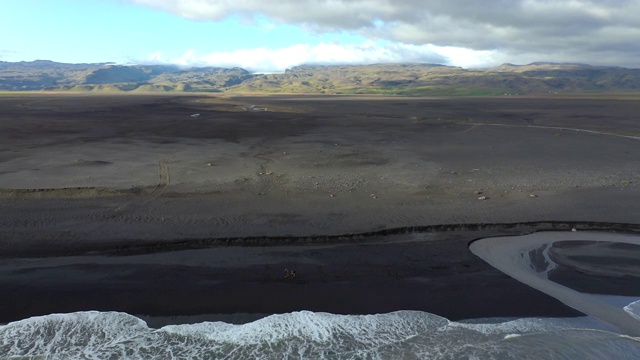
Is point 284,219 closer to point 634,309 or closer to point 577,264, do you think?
point 577,264

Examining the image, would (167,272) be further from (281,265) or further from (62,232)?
(62,232)

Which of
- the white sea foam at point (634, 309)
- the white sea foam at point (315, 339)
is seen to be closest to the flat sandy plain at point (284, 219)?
the white sea foam at point (315, 339)

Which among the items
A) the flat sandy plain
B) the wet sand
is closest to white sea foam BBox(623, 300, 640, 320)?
the wet sand

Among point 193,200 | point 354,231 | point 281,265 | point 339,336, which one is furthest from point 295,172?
point 339,336

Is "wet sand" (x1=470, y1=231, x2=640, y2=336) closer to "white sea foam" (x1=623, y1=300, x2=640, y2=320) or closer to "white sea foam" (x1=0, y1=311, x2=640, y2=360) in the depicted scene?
"white sea foam" (x1=623, y1=300, x2=640, y2=320)

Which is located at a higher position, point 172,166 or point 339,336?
point 172,166

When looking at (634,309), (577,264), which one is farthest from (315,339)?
(577,264)
